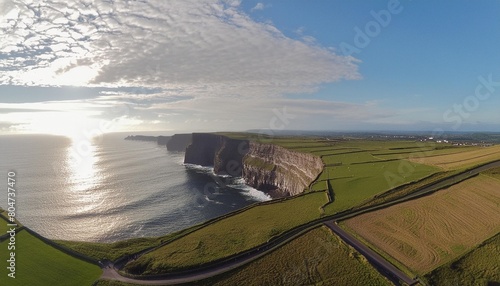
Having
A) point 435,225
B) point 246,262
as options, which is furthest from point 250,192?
point 246,262

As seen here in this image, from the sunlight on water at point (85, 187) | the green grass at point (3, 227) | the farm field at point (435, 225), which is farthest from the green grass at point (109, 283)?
the sunlight on water at point (85, 187)

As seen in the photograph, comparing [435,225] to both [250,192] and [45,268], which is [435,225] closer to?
[45,268]

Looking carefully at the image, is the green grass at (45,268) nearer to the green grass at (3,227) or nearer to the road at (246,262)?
the road at (246,262)

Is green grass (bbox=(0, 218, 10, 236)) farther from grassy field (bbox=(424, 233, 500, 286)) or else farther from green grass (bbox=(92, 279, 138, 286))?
grassy field (bbox=(424, 233, 500, 286))

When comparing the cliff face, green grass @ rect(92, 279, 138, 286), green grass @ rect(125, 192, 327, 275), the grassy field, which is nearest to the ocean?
the cliff face

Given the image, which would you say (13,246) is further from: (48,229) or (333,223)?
(333,223)

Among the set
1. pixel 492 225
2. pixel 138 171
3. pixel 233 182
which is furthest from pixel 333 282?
pixel 138 171
